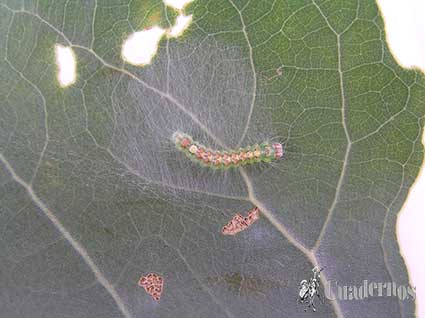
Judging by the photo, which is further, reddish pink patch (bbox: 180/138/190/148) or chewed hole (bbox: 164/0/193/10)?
reddish pink patch (bbox: 180/138/190/148)

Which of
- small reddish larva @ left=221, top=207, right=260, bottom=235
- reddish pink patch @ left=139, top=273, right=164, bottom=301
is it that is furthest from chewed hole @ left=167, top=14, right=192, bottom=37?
reddish pink patch @ left=139, top=273, right=164, bottom=301

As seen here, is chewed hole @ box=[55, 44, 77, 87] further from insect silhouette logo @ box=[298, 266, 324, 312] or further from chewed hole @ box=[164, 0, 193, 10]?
insect silhouette logo @ box=[298, 266, 324, 312]

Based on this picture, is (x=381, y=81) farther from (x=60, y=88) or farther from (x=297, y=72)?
(x=60, y=88)

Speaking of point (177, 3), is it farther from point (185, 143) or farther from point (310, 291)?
point (310, 291)

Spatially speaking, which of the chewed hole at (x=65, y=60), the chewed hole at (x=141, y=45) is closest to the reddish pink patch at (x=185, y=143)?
the chewed hole at (x=141, y=45)

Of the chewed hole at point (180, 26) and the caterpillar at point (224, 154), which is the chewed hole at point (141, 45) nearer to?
the chewed hole at point (180, 26)

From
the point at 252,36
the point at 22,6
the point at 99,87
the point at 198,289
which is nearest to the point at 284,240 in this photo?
the point at 198,289

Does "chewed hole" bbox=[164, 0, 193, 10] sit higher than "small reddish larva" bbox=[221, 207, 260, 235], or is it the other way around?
"chewed hole" bbox=[164, 0, 193, 10]
